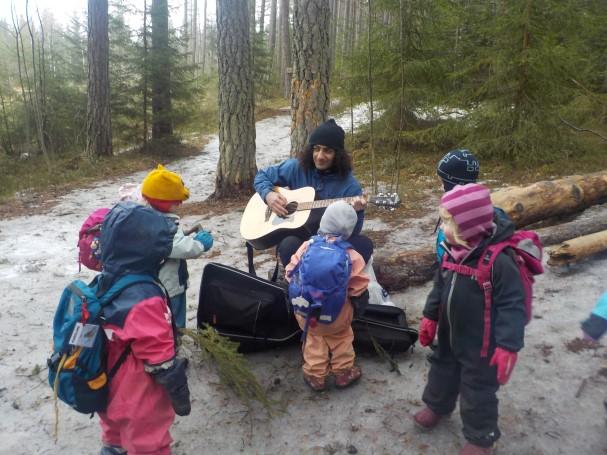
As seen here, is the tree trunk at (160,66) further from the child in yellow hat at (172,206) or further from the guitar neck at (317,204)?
the child in yellow hat at (172,206)

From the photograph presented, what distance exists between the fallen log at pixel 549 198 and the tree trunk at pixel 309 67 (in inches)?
104

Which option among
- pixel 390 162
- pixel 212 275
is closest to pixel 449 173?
pixel 212 275

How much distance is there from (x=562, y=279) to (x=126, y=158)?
1135 centimetres

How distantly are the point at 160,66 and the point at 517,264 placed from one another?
12.8m

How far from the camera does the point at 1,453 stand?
2590 millimetres

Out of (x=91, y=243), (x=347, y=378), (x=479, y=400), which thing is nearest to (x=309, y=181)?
(x=347, y=378)

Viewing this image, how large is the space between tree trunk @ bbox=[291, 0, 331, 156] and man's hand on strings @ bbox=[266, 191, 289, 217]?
2.42m

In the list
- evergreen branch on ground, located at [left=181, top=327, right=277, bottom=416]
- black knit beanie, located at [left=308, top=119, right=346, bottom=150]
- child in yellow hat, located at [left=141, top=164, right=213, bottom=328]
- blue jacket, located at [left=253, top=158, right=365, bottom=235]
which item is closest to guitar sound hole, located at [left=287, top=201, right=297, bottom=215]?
blue jacket, located at [left=253, top=158, right=365, bottom=235]

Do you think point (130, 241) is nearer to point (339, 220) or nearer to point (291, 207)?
point (339, 220)

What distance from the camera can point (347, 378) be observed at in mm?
3035

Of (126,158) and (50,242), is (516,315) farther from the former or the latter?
(126,158)

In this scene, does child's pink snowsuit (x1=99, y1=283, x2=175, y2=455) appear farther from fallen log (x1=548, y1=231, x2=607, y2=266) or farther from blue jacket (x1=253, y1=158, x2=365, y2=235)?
fallen log (x1=548, y1=231, x2=607, y2=266)

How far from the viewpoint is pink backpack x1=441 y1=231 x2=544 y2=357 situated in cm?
215

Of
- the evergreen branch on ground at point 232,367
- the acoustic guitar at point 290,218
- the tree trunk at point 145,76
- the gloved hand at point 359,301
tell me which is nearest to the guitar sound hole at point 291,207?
the acoustic guitar at point 290,218
